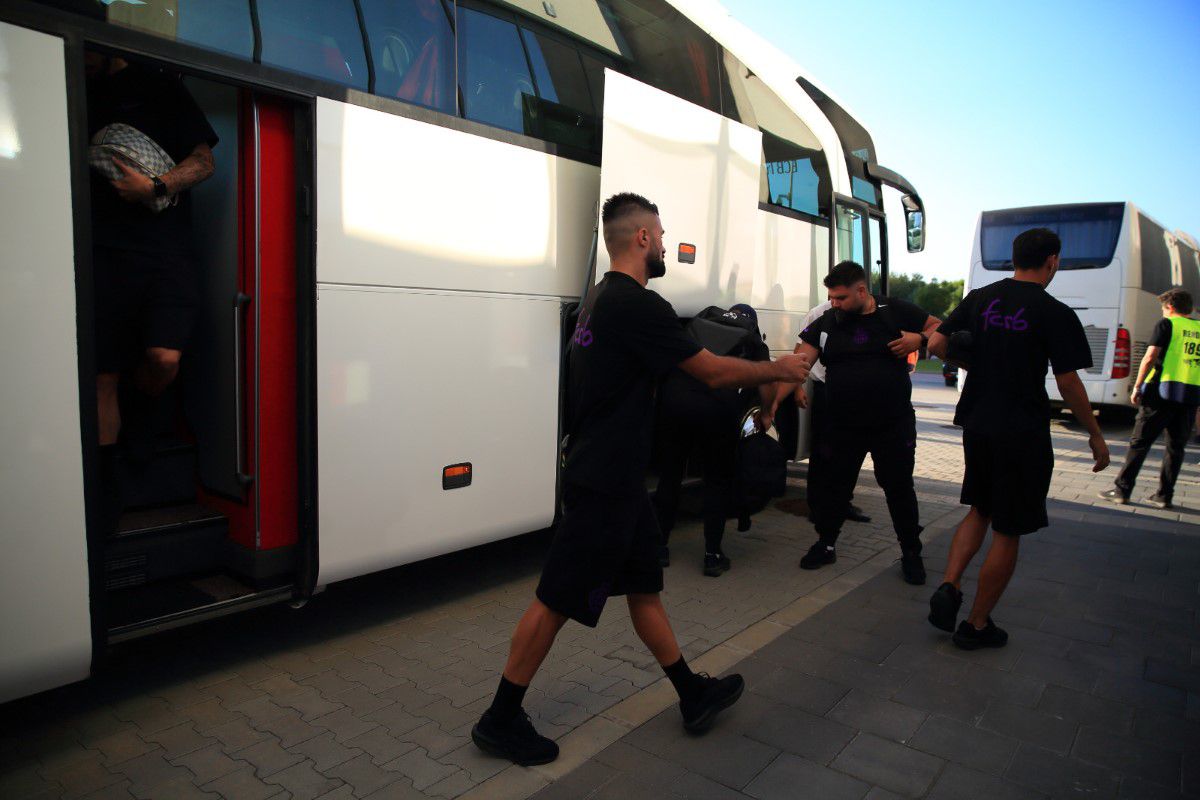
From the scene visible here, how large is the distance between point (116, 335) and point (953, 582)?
4041 millimetres

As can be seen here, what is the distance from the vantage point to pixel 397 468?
3.77 m

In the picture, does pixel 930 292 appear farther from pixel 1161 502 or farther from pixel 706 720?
pixel 706 720

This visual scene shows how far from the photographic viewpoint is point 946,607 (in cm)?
392

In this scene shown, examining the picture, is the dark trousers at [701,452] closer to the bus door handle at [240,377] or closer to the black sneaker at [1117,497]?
the bus door handle at [240,377]

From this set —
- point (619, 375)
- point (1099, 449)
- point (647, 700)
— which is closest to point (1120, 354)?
point (1099, 449)

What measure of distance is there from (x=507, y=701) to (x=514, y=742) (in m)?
0.15

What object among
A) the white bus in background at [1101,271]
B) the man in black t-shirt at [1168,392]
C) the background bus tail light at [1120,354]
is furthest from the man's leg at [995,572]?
the background bus tail light at [1120,354]

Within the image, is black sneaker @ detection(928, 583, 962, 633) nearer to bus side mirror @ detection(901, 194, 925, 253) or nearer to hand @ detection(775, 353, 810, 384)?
hand @ detection(775, 353, 810, 384)

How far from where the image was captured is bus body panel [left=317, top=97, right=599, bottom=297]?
3.45m

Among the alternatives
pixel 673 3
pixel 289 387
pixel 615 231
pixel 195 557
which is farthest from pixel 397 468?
pixel 673 3

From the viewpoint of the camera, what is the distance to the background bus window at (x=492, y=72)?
13.1 feet

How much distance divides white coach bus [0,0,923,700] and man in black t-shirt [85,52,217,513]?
23 centimetres

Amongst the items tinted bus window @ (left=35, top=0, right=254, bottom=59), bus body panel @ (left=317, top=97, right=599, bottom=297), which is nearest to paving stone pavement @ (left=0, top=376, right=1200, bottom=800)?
bus body panel @ (left=317, top=97, right=599, bottom=297)

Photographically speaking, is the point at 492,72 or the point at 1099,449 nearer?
the point at 1099,449
